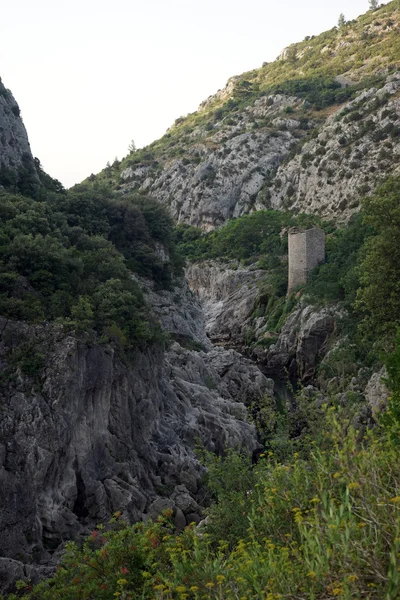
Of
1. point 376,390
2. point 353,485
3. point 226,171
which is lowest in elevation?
point 376,390

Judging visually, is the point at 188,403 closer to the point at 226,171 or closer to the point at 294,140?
the point at 226,171

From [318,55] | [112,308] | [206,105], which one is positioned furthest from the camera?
[206,105]

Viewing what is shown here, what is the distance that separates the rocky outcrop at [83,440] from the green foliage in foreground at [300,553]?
19.9 ft

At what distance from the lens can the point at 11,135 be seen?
41.7 m

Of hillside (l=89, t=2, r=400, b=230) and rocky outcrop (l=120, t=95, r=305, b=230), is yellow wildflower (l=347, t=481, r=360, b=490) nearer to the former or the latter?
hillside (l=89, t=2, r=400, b=230)

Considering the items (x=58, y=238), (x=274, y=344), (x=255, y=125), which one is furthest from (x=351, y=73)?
(x=58, y=238)

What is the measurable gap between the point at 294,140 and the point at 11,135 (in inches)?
2554

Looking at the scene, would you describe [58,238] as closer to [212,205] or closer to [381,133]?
[381,133]

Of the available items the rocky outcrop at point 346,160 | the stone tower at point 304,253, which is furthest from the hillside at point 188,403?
the stone tower at point 304,253

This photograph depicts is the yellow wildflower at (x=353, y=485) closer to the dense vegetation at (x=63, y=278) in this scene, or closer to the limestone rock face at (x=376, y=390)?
the dense vegetation at (x=63, y=278)

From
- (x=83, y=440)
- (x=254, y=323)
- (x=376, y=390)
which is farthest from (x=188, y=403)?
(x=254, y=323)

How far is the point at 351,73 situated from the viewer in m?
111

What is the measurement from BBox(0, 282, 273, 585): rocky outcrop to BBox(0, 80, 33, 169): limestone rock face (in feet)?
55.9

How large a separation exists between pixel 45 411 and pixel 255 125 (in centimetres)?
9211
